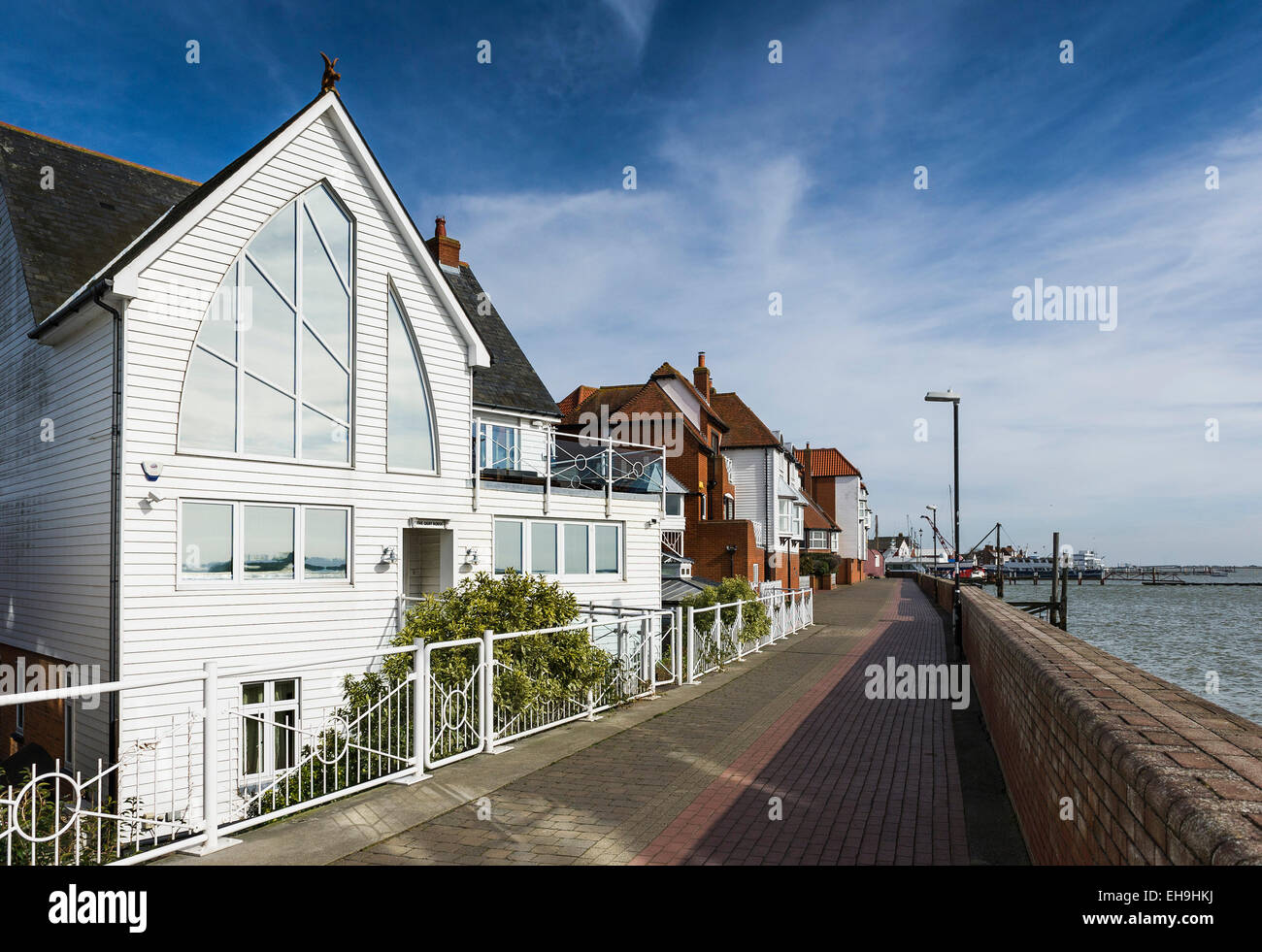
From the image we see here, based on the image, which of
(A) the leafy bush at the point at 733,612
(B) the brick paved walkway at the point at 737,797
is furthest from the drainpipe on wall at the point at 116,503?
(A) the leafy bush at the point at 733,612

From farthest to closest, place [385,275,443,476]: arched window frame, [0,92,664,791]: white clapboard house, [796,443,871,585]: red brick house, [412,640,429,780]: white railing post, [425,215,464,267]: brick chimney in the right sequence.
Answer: [796,443,871,585]: red brick house
[425,215,464,267]: brick chimney
[385,275,443,476]: arched window frame
[0,92,664,791]: white clapboard house
[412,640,429,780]: white railing post

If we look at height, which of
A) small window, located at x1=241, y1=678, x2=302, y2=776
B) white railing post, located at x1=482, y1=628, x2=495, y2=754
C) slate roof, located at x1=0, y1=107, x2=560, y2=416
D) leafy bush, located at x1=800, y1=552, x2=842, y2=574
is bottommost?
leafy bush, located at x1=800, y1=552, x2=842, y2=574

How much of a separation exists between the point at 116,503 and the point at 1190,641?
46199 millimetres

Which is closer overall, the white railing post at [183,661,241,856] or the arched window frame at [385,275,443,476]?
the white railing post at [183,661,241,856]

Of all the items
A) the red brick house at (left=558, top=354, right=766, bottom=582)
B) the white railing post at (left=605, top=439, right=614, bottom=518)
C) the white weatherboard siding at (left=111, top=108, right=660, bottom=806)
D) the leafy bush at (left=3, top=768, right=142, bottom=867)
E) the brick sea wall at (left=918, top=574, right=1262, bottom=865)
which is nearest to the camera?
the brick sea wall at (left=918, top=574, right=1262, bottom=865)

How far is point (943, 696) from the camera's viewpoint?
13867mm

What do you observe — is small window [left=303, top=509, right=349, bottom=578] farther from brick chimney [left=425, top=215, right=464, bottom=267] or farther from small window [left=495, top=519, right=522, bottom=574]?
brick chimney [left=425, top=215, right=464, bottom=267]

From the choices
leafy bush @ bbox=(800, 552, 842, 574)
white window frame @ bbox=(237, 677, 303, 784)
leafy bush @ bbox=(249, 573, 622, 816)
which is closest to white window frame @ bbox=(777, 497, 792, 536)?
leafy bush @ bbox=(800, 552, 842, 574)

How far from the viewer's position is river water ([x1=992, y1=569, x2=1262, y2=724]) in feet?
82.9

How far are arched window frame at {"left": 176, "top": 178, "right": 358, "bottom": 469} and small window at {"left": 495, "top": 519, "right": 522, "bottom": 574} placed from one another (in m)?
3.74

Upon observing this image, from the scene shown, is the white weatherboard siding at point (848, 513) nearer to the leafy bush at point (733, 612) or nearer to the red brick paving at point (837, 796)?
the leafy bush at point (733, 612)

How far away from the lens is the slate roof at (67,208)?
46.3 feet

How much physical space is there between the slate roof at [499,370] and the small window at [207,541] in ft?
24.1
